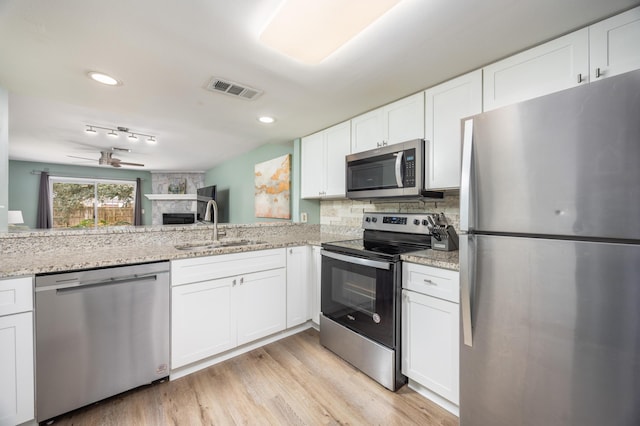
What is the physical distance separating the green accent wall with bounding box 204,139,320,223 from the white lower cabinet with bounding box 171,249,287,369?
1.00 m

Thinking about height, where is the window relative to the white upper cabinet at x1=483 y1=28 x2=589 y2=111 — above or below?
below

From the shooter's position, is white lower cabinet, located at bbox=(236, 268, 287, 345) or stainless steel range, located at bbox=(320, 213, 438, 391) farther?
white lower cabinet, located at bbox=(236, 268, 287, 345)

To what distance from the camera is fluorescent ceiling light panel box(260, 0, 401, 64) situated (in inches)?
44.7

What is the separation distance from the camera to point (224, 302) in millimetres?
2051

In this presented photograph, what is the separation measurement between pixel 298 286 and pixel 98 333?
147 cm

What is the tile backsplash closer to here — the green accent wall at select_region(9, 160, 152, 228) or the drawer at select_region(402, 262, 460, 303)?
the drawer at select_region(402, 262, 460, 303)

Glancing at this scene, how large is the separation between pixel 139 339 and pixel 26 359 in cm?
49

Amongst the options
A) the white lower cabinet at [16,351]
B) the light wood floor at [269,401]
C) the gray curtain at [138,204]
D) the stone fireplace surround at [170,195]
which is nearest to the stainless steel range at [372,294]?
the light wood floor at [269,401]

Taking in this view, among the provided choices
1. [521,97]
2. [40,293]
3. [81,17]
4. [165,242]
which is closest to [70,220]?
[165,242]

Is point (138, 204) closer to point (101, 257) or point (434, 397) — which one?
point (101, 257)

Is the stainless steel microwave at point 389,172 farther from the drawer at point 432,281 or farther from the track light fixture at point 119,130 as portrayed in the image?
the track light fixture at point 119,130

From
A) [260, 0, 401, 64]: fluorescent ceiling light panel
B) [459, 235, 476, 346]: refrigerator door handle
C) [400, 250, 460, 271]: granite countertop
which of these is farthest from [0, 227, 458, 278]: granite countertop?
[260, 0, 401, 64]: fluorescent ceiling light panel

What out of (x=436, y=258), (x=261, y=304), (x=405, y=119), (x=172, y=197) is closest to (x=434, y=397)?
(x=436, y=258)

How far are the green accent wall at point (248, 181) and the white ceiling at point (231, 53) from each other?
88 cm
